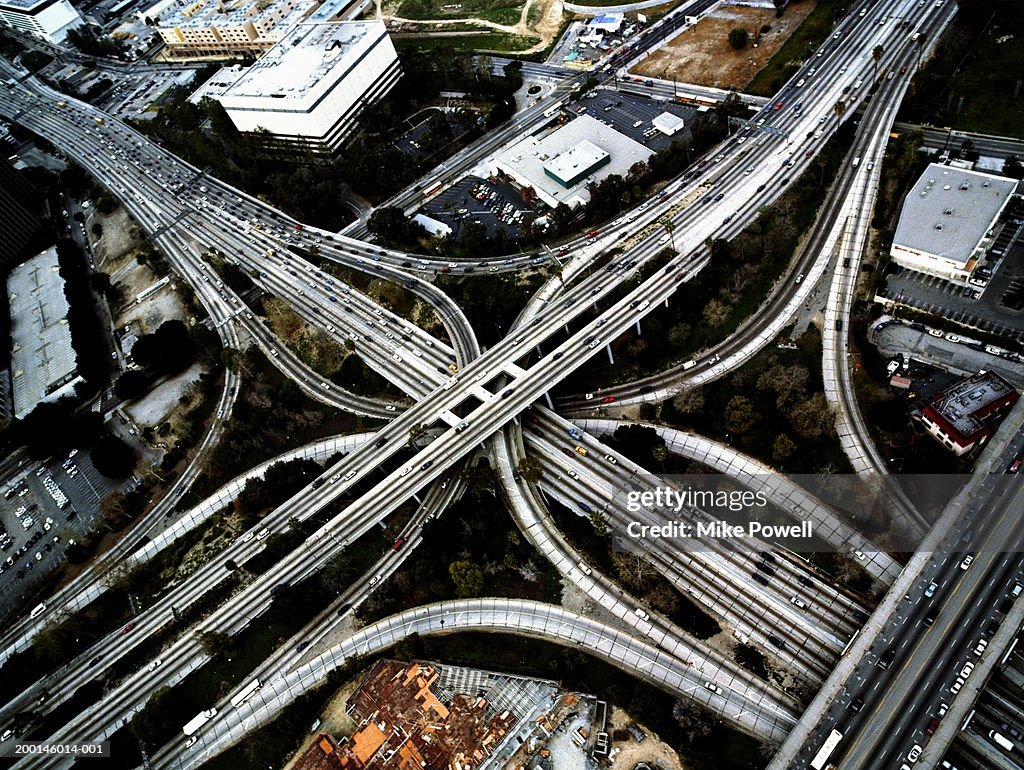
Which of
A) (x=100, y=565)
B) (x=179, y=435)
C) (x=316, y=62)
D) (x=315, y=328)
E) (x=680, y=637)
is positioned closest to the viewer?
(x=680, y=637)

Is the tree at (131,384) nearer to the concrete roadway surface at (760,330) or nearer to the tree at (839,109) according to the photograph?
the concrete roadway surface at (760,330)

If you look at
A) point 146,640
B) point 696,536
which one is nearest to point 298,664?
point 146,640

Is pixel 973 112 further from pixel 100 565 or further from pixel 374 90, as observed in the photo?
pixel 100 565

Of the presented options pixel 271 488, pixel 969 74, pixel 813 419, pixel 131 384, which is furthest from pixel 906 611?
pixel 131 384

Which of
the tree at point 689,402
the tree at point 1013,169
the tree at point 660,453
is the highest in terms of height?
the tree at point 1013,169

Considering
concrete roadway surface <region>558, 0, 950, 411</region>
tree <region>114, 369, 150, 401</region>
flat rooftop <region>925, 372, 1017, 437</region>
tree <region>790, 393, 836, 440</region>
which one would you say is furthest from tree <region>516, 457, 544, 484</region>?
tree <region>114, 369, 150, 401</region>

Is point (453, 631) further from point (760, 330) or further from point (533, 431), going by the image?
point (760, 330)

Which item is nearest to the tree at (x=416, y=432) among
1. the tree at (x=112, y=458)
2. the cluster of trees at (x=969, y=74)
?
the tree at (x=112, y=458)

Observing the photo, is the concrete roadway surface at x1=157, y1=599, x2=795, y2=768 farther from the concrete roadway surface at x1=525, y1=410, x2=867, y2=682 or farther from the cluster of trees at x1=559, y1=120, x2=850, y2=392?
the cluster of trees at x1=559, y1=120, x2=850, y2=392
